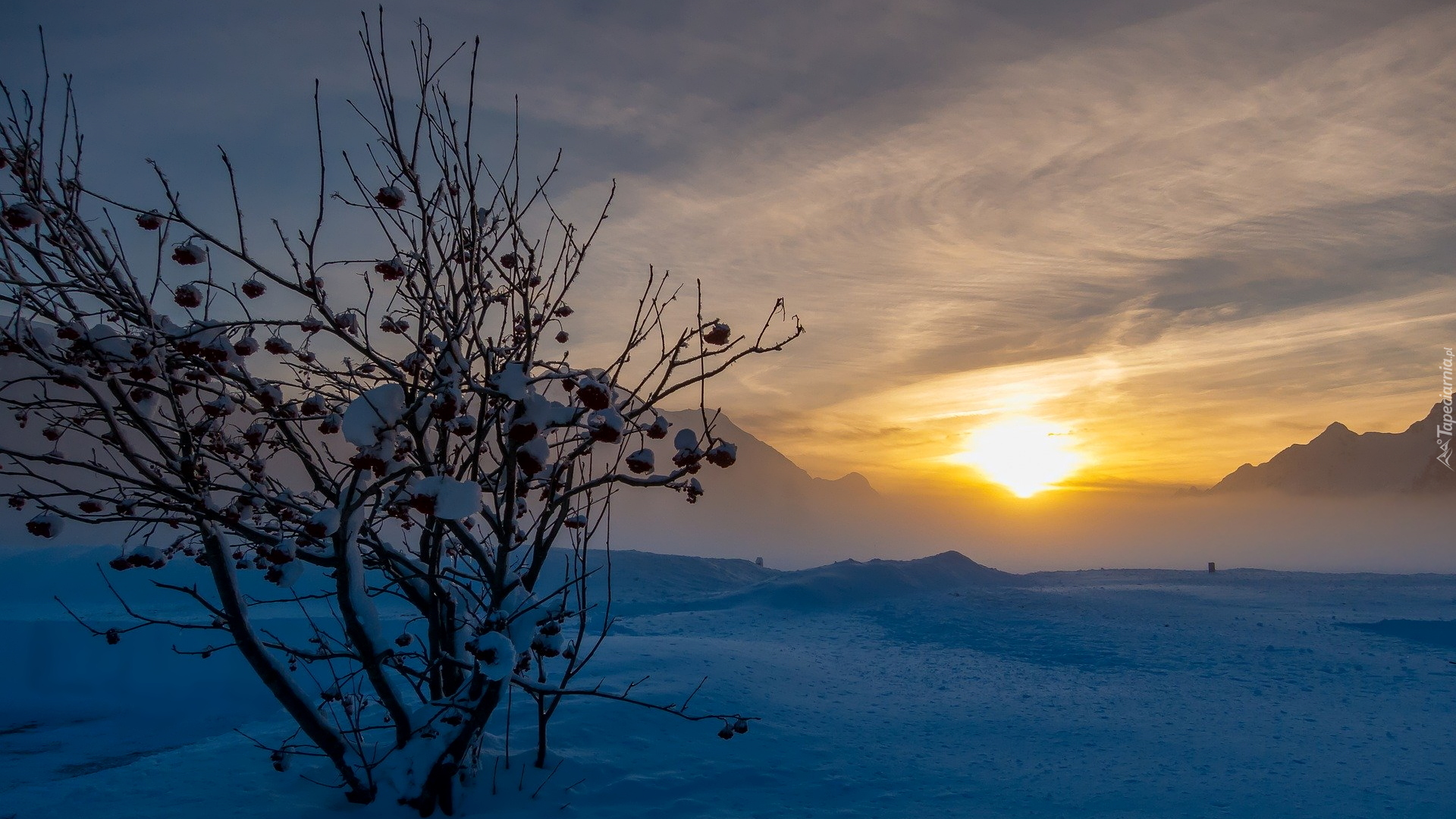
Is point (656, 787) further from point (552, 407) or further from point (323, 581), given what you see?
point (323, 581)

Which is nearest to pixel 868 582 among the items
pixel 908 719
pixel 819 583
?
pixel 819 583

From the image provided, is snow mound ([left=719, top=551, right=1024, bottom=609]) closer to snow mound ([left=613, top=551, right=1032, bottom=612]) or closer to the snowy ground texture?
snow mound ([left=613, top=551, right=1032, bottom=612])

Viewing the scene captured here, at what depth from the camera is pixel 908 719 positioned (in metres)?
8.16

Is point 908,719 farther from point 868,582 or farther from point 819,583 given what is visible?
point 868,582

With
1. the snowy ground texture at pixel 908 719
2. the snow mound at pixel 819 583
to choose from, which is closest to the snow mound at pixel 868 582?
the snow mound at pixel 819 583

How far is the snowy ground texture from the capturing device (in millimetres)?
5543

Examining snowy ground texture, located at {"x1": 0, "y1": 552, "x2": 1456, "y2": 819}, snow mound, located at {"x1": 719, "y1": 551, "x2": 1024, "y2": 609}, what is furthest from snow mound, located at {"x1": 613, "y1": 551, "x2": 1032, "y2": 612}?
snowy ground texture, located at {"x1": 0, "y1": 552, "x2": 1456, "y2": 819}

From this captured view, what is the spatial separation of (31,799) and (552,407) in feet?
15.7

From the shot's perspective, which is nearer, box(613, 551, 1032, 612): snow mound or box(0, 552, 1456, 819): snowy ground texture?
box(0, 552, 1456, 819): snowy ground texture

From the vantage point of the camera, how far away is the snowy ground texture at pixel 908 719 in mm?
5543

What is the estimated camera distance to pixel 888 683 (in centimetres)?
1014

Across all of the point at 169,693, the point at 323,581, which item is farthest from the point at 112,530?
the point at 169,693

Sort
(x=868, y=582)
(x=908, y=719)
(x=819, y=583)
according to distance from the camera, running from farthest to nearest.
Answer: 1. (x=868, y=582)
2. (x=819, y=583)
3. (x=908, y=719)

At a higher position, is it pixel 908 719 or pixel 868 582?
pixel 868 582
